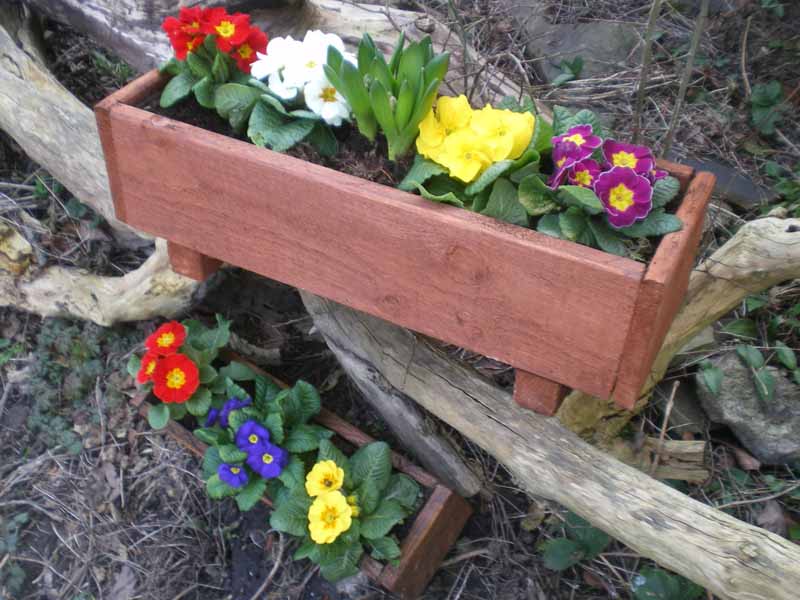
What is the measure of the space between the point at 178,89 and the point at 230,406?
3.18ft

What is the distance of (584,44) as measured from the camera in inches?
129

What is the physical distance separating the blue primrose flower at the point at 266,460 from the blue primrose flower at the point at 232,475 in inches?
1.5

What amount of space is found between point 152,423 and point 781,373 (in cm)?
184

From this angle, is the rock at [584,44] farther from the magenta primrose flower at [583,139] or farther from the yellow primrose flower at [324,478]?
the yellow primrose flower at [324,478]

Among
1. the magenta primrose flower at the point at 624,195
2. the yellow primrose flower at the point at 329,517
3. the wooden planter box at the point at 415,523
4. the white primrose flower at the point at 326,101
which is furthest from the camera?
the wooden planter box at the point at 415,523

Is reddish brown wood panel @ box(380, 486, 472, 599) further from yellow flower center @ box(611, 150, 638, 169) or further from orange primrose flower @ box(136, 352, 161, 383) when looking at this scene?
yellow flower center @ box(611, 150, 638, 169)

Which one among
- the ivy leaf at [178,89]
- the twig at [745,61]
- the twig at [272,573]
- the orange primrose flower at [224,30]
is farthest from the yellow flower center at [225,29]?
the twig at [745,61]

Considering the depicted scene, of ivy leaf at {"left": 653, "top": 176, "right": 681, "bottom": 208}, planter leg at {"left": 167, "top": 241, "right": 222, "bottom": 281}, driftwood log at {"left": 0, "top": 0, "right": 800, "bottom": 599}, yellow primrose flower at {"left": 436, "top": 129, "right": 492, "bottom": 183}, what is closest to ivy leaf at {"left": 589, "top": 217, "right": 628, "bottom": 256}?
ivy leaf at {"left": 653, "top": 176, "right": 681, "bottom": 208}

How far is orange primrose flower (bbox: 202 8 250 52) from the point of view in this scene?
A: 1.73m

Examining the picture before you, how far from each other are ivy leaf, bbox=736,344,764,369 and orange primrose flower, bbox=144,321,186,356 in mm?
A: 1632

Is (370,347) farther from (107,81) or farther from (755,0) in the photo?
(755,0)

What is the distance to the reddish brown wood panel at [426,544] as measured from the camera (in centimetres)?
211

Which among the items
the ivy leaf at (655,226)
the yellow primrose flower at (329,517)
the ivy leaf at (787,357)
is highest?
the ivy leaf at (655,226)

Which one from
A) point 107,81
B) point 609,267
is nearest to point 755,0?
point 609,267
